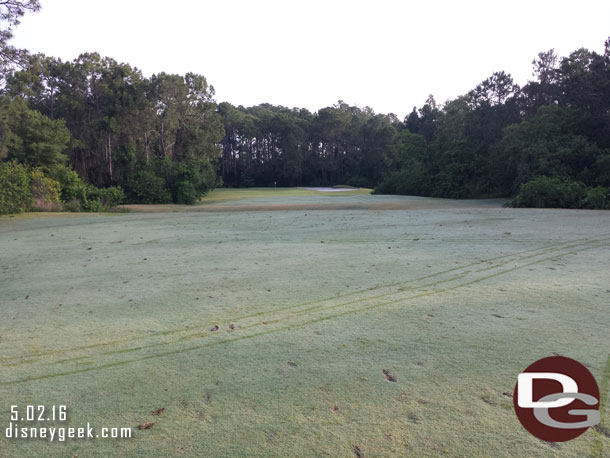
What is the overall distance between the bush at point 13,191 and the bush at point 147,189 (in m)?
12.7

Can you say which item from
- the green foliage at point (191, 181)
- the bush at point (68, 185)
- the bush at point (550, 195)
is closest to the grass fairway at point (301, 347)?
the bush at point (550, 195)

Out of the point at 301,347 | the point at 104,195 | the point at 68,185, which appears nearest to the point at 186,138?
the point at 104,195

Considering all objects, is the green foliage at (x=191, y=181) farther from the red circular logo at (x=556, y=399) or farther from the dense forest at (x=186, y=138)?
the red circular logo at (x=556, y=399)

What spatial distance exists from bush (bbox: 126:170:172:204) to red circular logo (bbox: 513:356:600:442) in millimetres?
32338

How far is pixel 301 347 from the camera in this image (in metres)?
3.21

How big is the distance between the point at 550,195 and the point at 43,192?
23.8 metres

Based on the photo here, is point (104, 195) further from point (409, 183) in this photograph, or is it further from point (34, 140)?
point (409, 183)

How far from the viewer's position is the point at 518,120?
111 ft

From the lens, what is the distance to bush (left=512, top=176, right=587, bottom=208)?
19516mm

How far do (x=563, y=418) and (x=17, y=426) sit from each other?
281cm

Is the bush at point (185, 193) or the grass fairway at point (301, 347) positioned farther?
the bush at point (185, 193)

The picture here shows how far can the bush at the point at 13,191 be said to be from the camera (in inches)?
712

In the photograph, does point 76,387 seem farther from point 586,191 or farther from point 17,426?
point 586,191

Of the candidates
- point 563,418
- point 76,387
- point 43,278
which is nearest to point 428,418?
point 563,418
